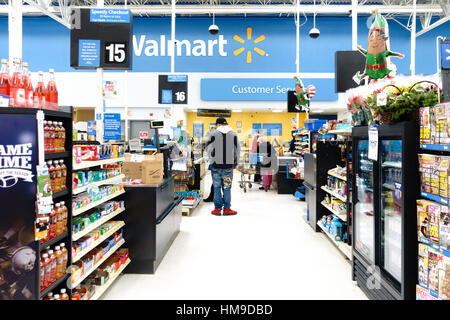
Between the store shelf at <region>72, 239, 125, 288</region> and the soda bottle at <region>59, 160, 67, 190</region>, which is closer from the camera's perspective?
the soda bottle at <region>59, 160, 67, 190</region>

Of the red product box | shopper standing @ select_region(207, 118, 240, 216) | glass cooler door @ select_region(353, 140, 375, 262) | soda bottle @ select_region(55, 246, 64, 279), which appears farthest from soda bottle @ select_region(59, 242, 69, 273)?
shopper standing @ select_region(207, 118, 240, 216)

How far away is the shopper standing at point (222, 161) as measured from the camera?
641 centimetres

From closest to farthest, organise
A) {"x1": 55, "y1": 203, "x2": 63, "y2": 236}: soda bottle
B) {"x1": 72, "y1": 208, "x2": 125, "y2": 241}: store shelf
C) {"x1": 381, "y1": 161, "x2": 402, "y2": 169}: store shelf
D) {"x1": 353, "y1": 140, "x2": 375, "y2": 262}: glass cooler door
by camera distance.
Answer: {"x1": 55, "y1": 203, "x2": 63, "y2": 236}: soda bottle < {"x1": 72, "y1": 208, "x2": 125, "y2": 241}: store shelf < {"x1": 381, "y1": 161, "x2": 402, "y2": 169}: store shelf < {"x1": 353, "y1": 140, "x2": 375, "y2": 262}: glass cooler door

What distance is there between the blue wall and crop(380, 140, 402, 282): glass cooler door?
1154 centimetres

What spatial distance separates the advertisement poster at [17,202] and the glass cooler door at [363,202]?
113 inches

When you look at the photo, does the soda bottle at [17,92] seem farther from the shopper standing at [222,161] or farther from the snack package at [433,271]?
the shopper standing at [222,161]

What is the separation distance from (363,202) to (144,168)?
248 cm

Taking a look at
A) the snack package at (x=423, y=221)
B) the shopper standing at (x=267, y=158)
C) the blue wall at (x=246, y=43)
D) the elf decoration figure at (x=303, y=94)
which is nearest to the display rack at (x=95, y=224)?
the snack package at (x=423, y=221)

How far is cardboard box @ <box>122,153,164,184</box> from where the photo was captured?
375 cm

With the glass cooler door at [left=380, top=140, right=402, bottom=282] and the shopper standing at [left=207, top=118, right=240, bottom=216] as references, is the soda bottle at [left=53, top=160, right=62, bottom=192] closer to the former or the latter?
the glass cooler door at [left=380, top=140, right=402, bottom=282]

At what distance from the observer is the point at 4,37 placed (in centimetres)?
1430
